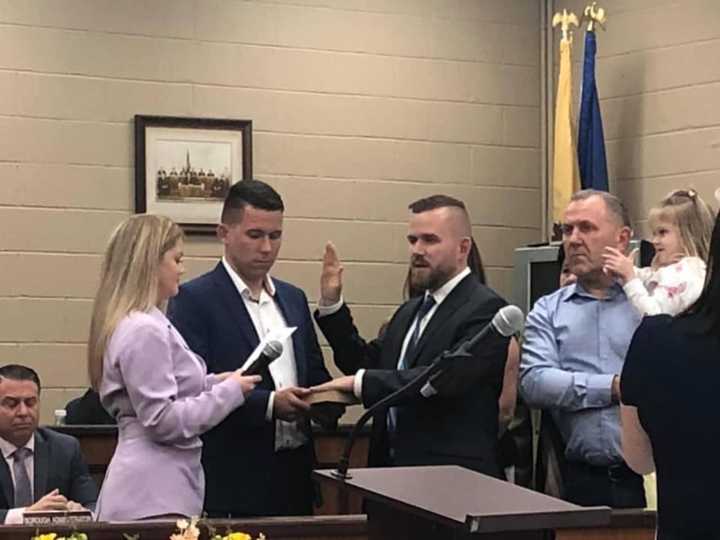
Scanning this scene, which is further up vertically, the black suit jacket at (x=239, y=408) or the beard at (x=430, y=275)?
the beard at (x=430, y=275)

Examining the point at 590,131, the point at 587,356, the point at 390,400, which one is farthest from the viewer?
the point at 590,131

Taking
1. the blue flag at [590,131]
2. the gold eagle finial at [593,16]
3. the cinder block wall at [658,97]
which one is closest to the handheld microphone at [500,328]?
the cinder block wall at [658,97]

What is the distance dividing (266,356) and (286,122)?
299 centimetres

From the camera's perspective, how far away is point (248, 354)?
3537mm

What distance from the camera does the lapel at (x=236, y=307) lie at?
355cm

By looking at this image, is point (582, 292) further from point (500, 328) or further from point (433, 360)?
point (500, 328)

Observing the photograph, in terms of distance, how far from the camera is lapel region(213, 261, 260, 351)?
3.55 metres

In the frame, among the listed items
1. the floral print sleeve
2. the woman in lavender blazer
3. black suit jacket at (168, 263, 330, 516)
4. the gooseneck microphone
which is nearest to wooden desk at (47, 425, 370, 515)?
black suit jacket at (168, 263, 330, 516)

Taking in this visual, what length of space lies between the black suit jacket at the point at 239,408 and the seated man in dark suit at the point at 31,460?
1.95 ft

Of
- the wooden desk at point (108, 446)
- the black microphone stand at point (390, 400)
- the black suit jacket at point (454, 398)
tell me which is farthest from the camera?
the wooden desk at point (108, 446)

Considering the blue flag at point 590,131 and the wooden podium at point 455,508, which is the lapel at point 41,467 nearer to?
the wooden podium at point 455,508

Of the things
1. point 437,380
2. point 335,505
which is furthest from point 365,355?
point 437,380

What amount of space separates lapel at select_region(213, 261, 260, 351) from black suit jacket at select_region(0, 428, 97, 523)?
76 cm

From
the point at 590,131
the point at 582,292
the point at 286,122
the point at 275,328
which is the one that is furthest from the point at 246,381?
the point at 590,131
